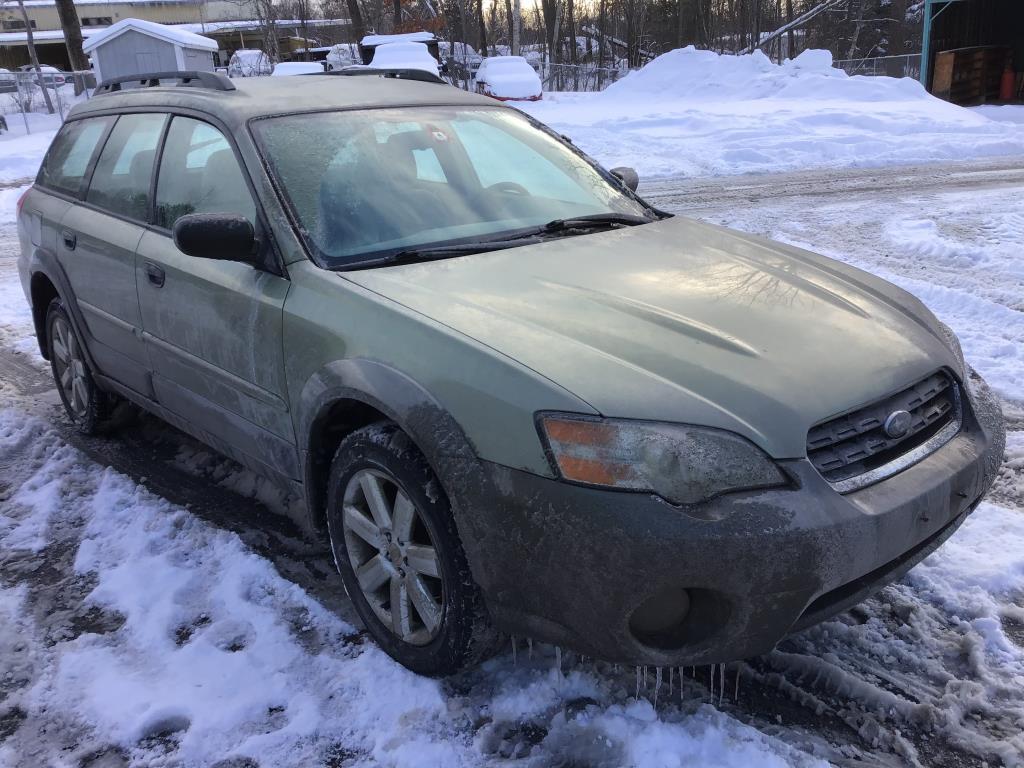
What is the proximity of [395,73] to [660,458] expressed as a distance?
3125 millimetres

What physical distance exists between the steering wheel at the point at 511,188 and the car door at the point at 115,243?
1455 millimetres

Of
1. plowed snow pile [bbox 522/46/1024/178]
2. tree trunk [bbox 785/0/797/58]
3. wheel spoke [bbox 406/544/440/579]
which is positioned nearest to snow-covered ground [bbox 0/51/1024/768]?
wheel spoke [bbox 406/544/440/579]

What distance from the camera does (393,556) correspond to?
2.59 m

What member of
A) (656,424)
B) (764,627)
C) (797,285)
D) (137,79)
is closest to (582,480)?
(656,424)

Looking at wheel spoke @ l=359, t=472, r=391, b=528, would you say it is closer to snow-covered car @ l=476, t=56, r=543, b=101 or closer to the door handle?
the door handle

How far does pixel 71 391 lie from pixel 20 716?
2437 mm

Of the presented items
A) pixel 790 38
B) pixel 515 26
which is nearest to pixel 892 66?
pixel 515 26

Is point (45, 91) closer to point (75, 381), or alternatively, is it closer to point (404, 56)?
point (404, 56)

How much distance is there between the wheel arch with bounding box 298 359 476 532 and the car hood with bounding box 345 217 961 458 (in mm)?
182

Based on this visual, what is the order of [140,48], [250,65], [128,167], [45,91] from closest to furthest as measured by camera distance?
[128,167] < [140,48] < [45,91] < [250,65]

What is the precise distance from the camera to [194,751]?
2387 mm

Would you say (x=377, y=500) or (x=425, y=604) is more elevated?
(x=377, y=500)

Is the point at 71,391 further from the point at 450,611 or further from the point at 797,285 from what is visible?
the point at 797,285

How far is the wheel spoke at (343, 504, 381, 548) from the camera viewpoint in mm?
2633
